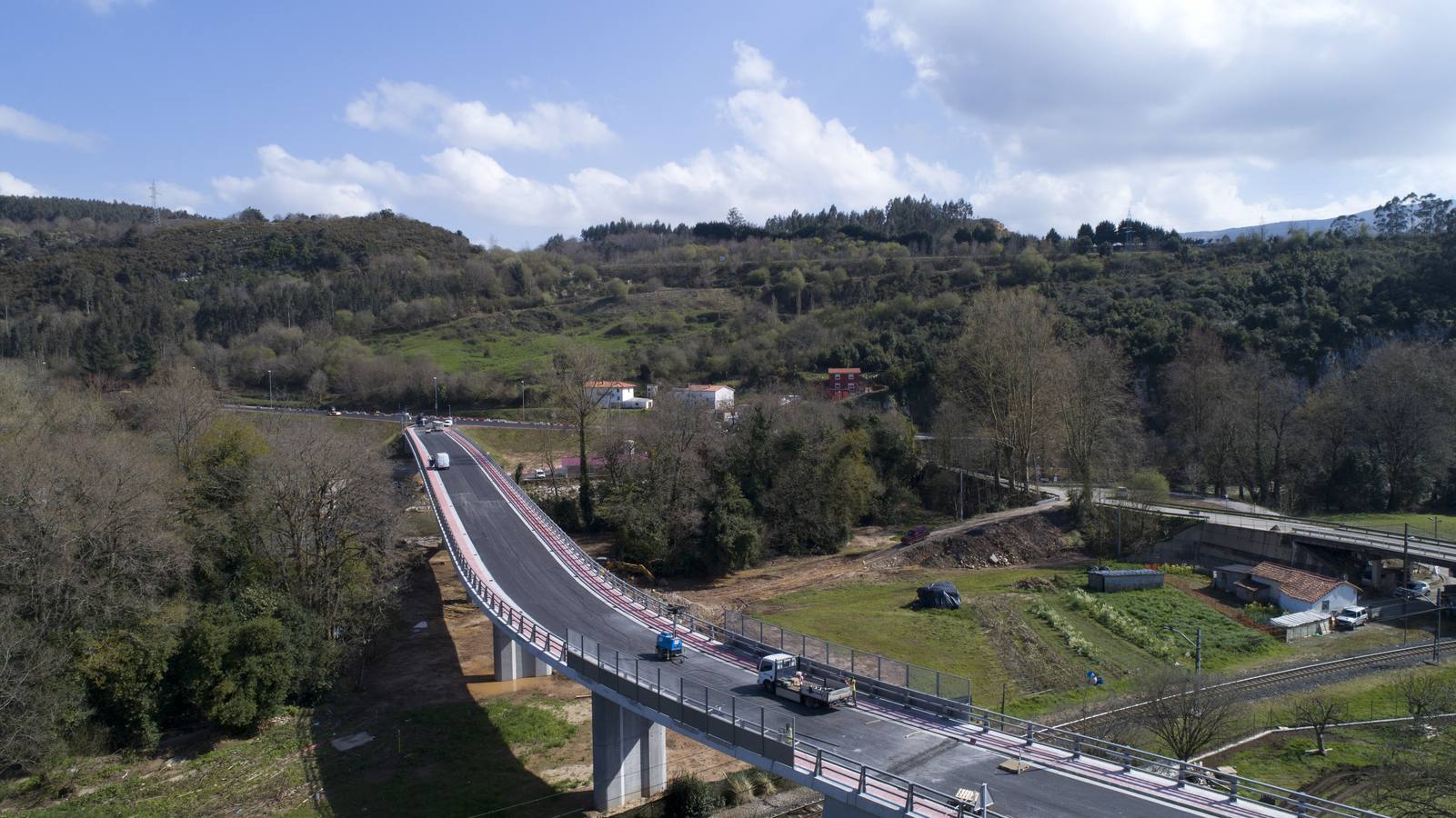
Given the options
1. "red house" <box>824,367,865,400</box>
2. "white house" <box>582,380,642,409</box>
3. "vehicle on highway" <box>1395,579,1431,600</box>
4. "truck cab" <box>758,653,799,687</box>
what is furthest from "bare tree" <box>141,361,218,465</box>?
"vehicle on highway" <box>1395,579,1431,600</box>

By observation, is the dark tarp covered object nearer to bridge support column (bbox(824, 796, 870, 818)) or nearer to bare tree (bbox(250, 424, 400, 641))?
bridge support column (bbox(824, 796, 870, 818))

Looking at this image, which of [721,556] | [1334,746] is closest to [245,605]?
[721,556]

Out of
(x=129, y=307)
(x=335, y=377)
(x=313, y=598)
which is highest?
(x=129, y=307)

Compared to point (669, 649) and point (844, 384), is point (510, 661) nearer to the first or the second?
point (669, 649)

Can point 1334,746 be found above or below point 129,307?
below

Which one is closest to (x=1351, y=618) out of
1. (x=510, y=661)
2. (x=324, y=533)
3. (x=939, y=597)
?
(x=939, y=597)

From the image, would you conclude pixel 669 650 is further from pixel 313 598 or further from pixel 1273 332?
pixel 1273 332
